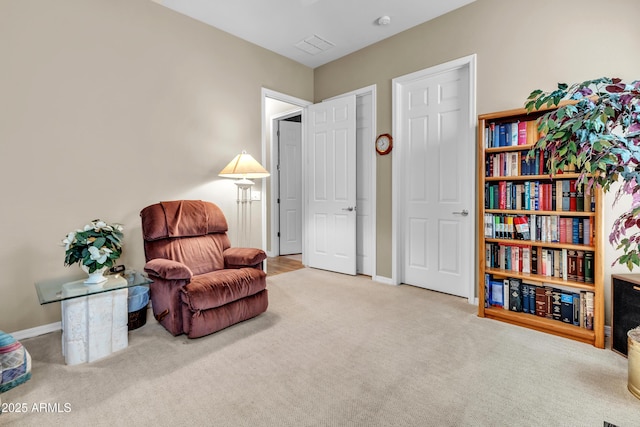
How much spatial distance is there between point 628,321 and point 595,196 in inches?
33.3

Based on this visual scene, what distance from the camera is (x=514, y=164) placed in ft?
8.57

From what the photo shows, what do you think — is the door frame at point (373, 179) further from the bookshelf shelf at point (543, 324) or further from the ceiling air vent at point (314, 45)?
the bookshelf shelf at point (543, 324)

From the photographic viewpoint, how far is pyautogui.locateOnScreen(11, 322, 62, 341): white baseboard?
235cm

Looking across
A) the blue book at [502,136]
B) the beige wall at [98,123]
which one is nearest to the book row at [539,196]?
the blue book at [502,136]

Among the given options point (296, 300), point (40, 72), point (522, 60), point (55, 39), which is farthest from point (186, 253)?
point (522, 60)

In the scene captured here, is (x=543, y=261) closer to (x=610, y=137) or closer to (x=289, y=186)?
(x=610, y=137)

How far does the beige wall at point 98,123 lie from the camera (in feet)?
7.65

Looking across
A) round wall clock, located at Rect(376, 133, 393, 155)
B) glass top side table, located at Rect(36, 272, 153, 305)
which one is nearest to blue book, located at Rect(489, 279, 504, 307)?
round wall clock, located at Rect(376, 133, 393, 155)

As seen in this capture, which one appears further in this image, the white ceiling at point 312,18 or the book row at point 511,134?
the white ceiling at point 312,18

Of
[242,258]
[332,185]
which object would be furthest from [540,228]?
[242,258]

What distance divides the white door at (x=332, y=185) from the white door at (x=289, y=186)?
43.1 inches

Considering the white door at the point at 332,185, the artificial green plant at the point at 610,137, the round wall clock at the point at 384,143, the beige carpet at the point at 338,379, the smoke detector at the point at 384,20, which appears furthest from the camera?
the white door at the point at 332,185

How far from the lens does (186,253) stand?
2803mm

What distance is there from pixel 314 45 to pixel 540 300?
3.66 m
